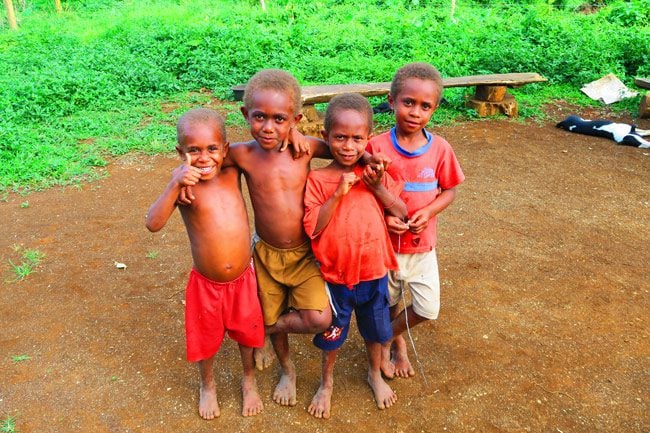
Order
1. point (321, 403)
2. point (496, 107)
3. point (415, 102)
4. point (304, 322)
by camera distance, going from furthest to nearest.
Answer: point (496, 107)
point (321, 403)
point (304, 322)
point (415, 102)

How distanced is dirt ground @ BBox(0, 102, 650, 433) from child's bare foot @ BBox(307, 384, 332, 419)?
0.04 m

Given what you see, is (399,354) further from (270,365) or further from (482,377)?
(270,365)

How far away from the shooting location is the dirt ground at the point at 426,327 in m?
2.65

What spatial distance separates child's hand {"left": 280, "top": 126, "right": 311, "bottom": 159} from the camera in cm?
243

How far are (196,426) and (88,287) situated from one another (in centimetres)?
161

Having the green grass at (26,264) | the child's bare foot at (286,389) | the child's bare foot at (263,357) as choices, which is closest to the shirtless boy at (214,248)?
the child's bare foot at (286,389)

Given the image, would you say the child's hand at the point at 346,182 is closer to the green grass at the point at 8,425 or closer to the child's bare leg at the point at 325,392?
the child's bare leg at the point at 325,392

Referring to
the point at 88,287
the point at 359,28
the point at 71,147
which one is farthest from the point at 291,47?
the point at 88,287

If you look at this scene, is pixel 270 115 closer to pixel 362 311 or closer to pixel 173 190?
pixel 173 190

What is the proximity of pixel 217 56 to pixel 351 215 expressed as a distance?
6757 millimetres

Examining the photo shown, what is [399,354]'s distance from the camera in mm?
2934

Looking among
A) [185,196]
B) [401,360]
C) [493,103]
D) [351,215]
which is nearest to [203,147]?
[185,196]

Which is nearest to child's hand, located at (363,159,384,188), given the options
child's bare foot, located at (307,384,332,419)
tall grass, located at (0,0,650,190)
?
child's bare foot, located at (307,384,332,419)

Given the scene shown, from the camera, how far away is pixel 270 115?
2303 millimetres
